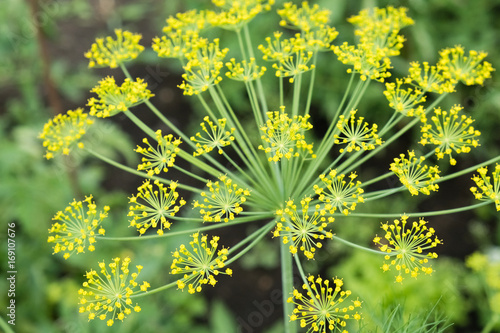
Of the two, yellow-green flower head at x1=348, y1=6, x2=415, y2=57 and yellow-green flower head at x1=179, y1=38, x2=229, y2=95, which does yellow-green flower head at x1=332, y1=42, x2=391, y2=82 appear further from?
yellow-green flower head at x1=179, y1=38, x2=229, y2=95

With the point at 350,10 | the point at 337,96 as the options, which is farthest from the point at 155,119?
the point at 350,10

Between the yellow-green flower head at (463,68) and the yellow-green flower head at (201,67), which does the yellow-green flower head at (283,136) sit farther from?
the yellow-green flower head at (463,68)

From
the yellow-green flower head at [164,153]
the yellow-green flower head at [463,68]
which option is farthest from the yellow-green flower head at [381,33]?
the yellow-green flower head at [164,153]

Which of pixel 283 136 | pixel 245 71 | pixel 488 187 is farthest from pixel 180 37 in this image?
pixel 488 187

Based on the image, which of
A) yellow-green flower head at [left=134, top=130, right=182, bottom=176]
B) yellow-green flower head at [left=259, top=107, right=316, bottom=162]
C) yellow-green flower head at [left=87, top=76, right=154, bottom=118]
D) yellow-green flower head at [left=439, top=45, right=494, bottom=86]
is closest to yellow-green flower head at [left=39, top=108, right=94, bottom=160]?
yellow-green flower head at [left=87, top=76, right=154, bottom=118]

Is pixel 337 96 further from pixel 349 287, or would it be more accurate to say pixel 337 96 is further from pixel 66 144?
pixel 66 144
